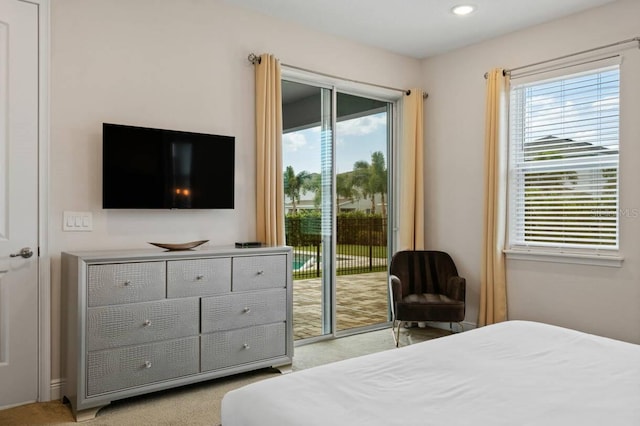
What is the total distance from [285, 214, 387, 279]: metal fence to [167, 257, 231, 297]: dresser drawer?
1.07 metres

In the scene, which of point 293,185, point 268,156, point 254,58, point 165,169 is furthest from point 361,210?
point 165,169

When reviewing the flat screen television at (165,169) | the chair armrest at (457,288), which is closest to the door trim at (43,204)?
the flat screen television at (165,169)

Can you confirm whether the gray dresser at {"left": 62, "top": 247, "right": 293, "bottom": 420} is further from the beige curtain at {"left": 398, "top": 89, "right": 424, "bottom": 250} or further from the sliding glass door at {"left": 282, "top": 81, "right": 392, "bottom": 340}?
the beige curtain at {"left": 398, "top": 89, "right": 424, "bottom": 250}

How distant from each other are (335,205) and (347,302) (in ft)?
3.19

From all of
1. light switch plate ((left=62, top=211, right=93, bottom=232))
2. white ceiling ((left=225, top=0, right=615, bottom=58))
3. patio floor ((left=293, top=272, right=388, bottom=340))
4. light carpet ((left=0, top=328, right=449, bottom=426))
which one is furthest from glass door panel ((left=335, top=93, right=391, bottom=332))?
light switch plate ((left=62, top=211, right=93, bottom=232))

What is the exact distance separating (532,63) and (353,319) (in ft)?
9.32

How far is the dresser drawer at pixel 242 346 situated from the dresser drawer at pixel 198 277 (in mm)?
306

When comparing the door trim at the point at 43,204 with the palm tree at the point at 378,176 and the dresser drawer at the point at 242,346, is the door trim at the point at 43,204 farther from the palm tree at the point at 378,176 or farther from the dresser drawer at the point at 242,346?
the palm tree at the point at 378,176

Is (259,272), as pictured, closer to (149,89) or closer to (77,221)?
(77,221)

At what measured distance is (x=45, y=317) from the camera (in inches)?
120

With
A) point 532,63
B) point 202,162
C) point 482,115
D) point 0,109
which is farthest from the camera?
point 482,115

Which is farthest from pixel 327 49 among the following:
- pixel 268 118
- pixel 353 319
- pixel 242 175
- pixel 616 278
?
pixel 616 278

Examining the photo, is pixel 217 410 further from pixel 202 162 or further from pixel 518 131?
pixel 518 131

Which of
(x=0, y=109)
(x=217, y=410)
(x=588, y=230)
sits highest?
(x=0, y=109)
